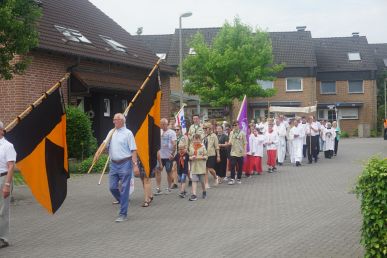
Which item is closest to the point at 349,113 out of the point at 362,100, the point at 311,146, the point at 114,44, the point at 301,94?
the point at 362,100

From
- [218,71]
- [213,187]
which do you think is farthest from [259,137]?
[218,71]

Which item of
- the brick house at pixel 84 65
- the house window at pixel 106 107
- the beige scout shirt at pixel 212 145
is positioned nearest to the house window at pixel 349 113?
the brick house at pixel 84 65

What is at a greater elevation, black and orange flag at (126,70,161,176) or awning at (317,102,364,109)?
awning at (317,102,364,109)

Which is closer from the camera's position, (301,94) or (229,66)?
(229,66)

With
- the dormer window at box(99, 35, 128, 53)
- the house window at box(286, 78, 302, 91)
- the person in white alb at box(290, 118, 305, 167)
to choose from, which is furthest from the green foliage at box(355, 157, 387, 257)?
the house window at box(286, 78, 302, 91)

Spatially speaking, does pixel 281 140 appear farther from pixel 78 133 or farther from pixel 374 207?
pixel 374 207

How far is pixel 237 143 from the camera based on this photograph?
1755cm

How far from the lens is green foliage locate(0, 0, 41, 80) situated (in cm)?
1267

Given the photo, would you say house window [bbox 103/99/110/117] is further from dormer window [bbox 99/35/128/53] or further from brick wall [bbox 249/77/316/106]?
brick wall [bbox 249/77/316/106]

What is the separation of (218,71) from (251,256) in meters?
33.3

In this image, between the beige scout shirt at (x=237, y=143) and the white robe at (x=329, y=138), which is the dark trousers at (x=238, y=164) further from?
the white robe at (x=329, y=138)

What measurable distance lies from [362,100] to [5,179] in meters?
54.3

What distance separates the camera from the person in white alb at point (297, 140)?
23859 mm

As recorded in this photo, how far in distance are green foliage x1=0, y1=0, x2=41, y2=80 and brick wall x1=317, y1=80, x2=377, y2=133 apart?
49518 mm
